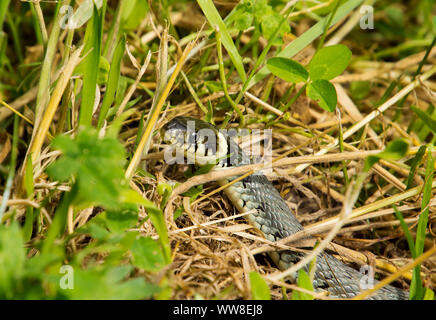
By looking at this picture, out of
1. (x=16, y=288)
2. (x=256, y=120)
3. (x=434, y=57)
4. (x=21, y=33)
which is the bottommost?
(x=16, y=288)

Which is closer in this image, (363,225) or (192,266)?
(192,266)

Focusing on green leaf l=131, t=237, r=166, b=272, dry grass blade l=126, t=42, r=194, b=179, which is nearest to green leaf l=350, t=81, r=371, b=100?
dry grass blade l=126, t=42, r=194, b=179

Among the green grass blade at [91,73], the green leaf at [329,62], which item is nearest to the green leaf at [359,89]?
the green leaf at [329,62]

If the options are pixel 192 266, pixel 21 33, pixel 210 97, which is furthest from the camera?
pixel 21 33

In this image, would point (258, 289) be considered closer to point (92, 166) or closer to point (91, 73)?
point (92, 166)

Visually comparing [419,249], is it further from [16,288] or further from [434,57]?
[434,57]

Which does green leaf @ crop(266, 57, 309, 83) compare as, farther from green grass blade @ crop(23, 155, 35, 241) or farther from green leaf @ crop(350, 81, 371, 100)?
green grass blade @ crop(23, 155, 35, 241)
